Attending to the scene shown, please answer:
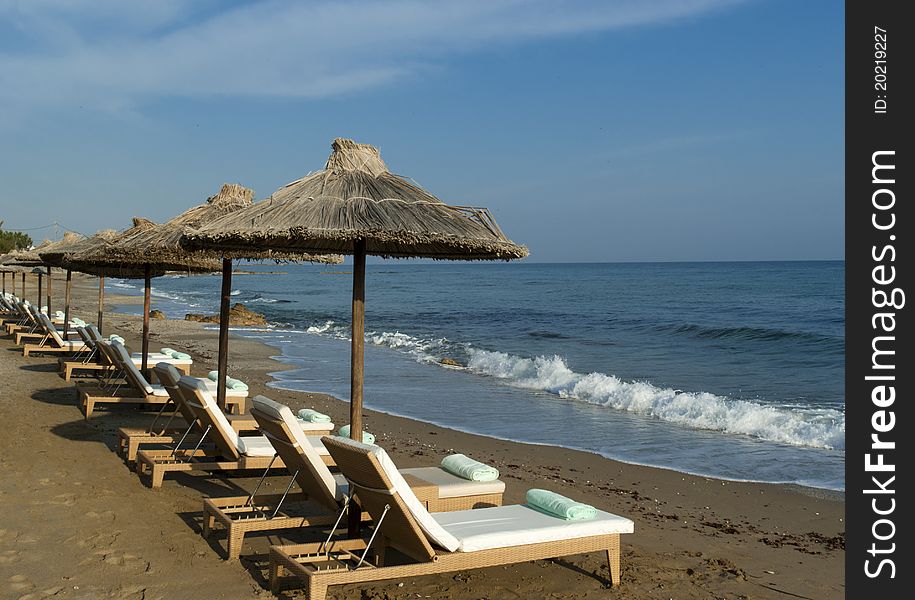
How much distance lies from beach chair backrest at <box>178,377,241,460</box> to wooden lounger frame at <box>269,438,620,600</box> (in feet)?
6.09

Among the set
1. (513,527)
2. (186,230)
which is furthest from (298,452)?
(186,230)

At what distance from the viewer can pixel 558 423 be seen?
441 inches

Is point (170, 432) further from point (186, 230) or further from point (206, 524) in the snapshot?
point (206, 524)

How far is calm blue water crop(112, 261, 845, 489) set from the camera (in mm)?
10039

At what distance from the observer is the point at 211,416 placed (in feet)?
20.3

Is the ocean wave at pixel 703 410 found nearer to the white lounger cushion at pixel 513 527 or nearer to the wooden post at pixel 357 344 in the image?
the white lounger cushion at pixel 513 527

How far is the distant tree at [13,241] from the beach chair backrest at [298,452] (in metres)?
53.9

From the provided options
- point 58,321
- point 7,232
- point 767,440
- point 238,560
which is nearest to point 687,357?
point 767,440

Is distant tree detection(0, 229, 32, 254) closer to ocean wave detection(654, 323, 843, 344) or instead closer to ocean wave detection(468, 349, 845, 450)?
ocean wave detection(654, 323, 843, 344)

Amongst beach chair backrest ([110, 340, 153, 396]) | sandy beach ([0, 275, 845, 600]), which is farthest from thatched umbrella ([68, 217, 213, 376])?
sandy beach ([0, 275, 845, 600])

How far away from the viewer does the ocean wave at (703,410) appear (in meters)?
10.7
